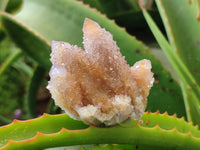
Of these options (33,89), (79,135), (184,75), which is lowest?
(79,135)

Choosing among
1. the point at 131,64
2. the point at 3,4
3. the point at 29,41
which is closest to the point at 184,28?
the point at 131,64

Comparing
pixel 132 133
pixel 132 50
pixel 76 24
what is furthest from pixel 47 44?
pixel 132 133

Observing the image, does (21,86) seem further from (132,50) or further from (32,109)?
(132,50)

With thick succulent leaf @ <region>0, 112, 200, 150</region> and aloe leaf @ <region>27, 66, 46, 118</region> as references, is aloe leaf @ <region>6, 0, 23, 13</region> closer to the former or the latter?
aloe leaf @ <region>27, 66, 46, 118</region>

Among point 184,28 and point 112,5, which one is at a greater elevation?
point 112,5

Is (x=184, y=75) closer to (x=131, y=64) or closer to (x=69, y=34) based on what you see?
(x=131, y=64)

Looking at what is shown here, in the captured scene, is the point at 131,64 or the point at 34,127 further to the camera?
the point at 131,64

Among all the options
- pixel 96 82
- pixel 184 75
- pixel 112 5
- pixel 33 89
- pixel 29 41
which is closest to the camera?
pixel 96 82
